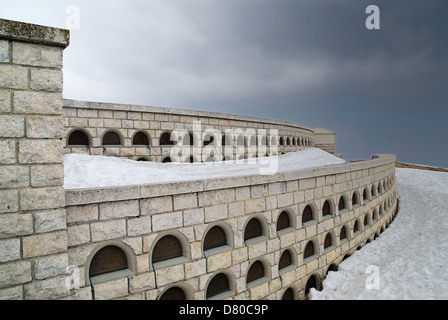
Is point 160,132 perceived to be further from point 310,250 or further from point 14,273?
point 14,273

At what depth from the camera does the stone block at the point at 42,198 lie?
11.5ft

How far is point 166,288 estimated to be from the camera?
15.7 ft

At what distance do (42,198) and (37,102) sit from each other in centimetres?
136

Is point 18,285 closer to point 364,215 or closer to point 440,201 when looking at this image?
point 364,215

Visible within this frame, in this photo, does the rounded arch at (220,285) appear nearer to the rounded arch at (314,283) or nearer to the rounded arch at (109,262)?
the rounded arch at (109,262)

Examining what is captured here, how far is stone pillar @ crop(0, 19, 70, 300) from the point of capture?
344cm

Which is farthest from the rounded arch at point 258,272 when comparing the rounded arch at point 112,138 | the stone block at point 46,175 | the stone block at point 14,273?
the rounded arch at point 112,138

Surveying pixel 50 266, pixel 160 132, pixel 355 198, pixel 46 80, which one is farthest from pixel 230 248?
pixel 355 198

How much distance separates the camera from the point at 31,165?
3.56 m

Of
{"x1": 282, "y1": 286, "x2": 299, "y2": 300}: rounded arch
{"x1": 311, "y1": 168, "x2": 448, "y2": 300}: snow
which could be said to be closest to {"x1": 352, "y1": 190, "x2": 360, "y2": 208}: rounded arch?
{"x1": 311, "y1": 168, "x2": 448, "y2": 300}: snow

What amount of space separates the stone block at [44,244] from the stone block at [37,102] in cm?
175

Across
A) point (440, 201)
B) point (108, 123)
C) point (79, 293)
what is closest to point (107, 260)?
point (79, 293)

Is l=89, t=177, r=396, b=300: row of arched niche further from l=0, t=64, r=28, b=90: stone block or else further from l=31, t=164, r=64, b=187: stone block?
l=0, t=64, r=28, b=90: stone block

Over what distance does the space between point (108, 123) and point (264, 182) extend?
20.2 ft
